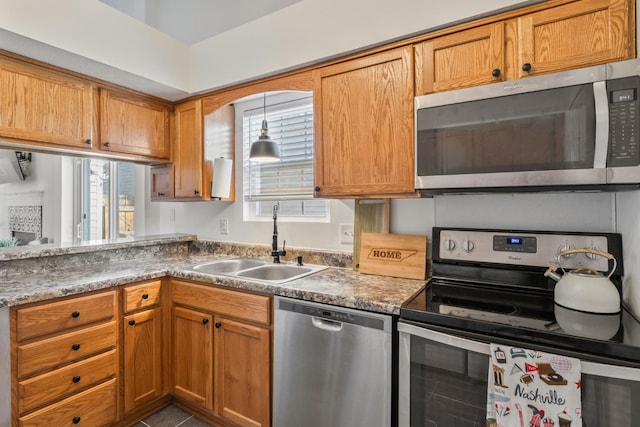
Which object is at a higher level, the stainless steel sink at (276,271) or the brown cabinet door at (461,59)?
the brown cabinet door at (461,59)

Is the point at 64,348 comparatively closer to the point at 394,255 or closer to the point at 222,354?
the point at 222,354

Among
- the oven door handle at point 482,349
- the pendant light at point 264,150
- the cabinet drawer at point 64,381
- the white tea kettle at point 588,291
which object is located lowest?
the cabinet drawer at point 64,381

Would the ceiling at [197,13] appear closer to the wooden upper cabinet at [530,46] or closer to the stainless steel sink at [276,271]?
the wooden upper cabinet at [530,46]

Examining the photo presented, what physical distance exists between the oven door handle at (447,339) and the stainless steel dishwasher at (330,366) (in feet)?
0.27

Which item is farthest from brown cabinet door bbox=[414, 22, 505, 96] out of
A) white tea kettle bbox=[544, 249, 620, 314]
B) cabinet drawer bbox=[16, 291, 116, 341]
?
cabinet drawer bbox=[16, 291, 116, 341]

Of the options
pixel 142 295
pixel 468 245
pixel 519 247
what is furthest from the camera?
pixel 142 295

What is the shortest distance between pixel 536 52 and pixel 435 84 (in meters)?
0.40

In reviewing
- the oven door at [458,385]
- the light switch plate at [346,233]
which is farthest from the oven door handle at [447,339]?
the light switch plate at [346,233]

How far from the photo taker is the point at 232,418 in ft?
5.90

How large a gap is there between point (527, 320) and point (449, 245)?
601 millimetres

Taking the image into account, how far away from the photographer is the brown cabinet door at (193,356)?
189 centimetres

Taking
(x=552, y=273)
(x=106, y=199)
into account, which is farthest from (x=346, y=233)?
(x=106, y=199)

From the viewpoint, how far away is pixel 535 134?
4.17 ft

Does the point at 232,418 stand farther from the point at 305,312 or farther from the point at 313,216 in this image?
the point at 313,216
